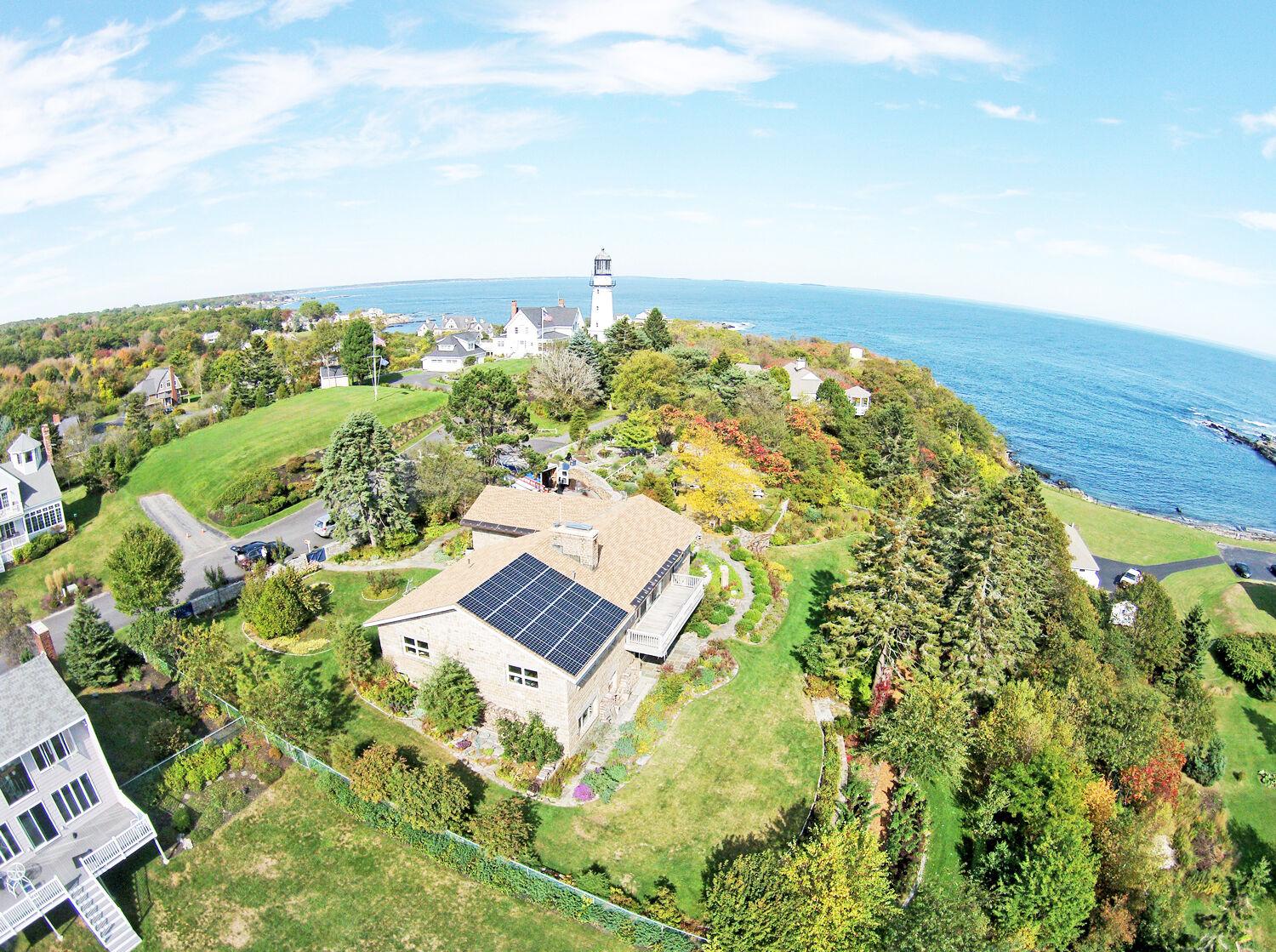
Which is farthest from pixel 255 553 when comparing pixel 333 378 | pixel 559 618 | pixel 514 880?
pixel 333 378

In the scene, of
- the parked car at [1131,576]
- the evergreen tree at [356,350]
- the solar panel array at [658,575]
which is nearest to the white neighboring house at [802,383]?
the parked car at [1131,576]

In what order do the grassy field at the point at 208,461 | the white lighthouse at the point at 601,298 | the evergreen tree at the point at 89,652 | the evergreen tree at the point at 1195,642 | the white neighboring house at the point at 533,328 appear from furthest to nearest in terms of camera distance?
1. the white neighboring house at the point at 533,328
2. the white lighthouse at the point at 601,298
3. the grassy field at the point at 208,461
4. the evergreen tree at the point at 1195,642
5. the evergreen tree at the point at 89,652

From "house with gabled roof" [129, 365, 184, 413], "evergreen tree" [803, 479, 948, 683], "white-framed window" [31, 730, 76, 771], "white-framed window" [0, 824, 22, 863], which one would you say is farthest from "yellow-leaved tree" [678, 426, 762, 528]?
"house with gabled roof" [129, 365, 184, 413]

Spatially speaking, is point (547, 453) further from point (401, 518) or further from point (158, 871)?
point (158, 871)

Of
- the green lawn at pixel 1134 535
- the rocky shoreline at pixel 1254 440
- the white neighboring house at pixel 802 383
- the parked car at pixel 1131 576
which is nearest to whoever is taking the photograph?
the parked car at pixel 1131 576

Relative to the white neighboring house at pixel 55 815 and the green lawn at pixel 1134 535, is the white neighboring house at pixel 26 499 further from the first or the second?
the green lawn at pixel 1134 535

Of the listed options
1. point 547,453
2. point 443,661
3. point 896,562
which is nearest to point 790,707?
point 896,562

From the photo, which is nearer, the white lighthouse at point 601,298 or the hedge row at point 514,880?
the hedge row at point 514,880
